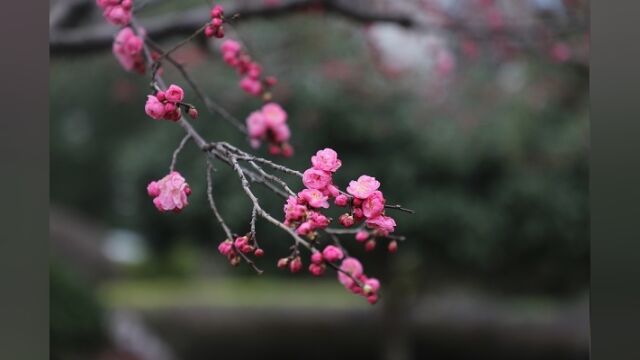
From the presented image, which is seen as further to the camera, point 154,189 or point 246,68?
point 246,68

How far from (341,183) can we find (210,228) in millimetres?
1252

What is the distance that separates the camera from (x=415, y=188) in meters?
4.05

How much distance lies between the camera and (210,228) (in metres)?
4.46

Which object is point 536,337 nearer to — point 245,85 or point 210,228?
point 210,228

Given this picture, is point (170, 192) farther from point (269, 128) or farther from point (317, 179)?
point (269, 128)

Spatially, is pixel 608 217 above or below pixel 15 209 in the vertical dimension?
above

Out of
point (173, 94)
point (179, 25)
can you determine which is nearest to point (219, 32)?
point (173, 94)

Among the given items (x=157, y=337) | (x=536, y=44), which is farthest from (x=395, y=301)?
(x=536, y=44)

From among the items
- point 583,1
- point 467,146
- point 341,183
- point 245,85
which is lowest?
point 245,85

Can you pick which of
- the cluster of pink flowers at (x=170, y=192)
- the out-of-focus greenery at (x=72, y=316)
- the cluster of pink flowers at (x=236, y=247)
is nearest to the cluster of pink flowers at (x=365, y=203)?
the cluster of pink flowers at (x=236, y=247)

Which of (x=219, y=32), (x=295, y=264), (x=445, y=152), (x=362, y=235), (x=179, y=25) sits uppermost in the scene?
(x=445, y=152)

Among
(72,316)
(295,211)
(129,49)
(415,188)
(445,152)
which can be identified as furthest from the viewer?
(415,188)

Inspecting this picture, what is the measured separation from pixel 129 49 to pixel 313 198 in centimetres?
52

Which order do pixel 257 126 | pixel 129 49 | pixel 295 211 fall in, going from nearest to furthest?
1. pixel 295 211
2. pixel 129 49
3. pixel 257 126
